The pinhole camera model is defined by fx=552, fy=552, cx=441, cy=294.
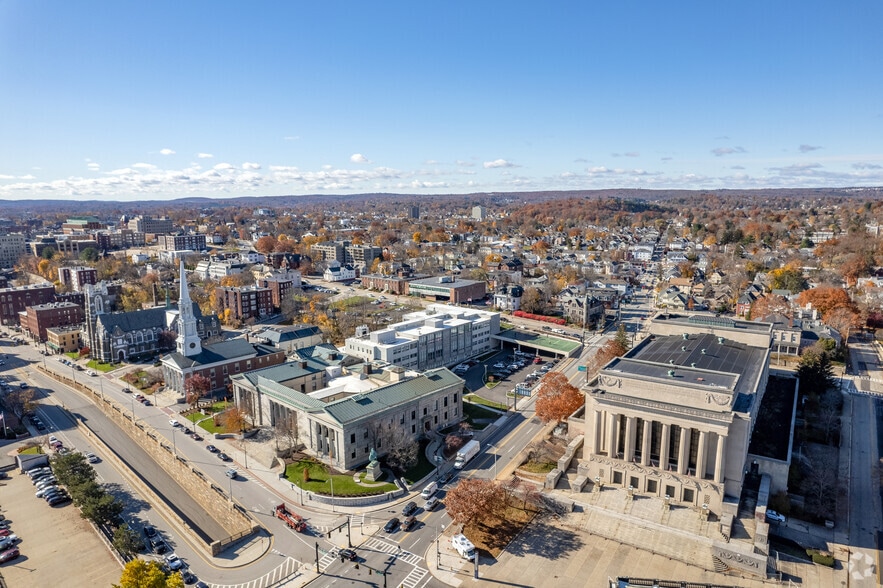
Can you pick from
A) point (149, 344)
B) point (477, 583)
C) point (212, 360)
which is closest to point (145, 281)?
point (149, 344)

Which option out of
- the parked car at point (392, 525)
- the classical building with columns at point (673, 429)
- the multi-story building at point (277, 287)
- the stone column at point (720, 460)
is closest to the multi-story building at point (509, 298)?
the multi-story building at point (277, 287)

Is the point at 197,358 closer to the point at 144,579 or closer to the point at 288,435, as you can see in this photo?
the point at 288,435

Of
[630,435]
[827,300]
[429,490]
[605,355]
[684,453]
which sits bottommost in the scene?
[429,490]

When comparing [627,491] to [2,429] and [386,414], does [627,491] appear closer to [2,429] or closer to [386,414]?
[386,414]

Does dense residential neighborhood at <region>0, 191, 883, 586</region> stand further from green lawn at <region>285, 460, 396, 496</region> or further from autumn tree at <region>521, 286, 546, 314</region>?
autumn tree at <region>521, 286, 546, 314</region>

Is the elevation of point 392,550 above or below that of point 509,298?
below

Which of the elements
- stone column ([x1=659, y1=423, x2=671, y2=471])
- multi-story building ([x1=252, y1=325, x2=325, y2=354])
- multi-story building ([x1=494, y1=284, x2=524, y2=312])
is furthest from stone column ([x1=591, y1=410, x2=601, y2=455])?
multi-story building ([x1=494, y1=284, x2=524, y2=312])

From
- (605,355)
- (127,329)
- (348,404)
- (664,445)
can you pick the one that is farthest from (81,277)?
(664,445)
